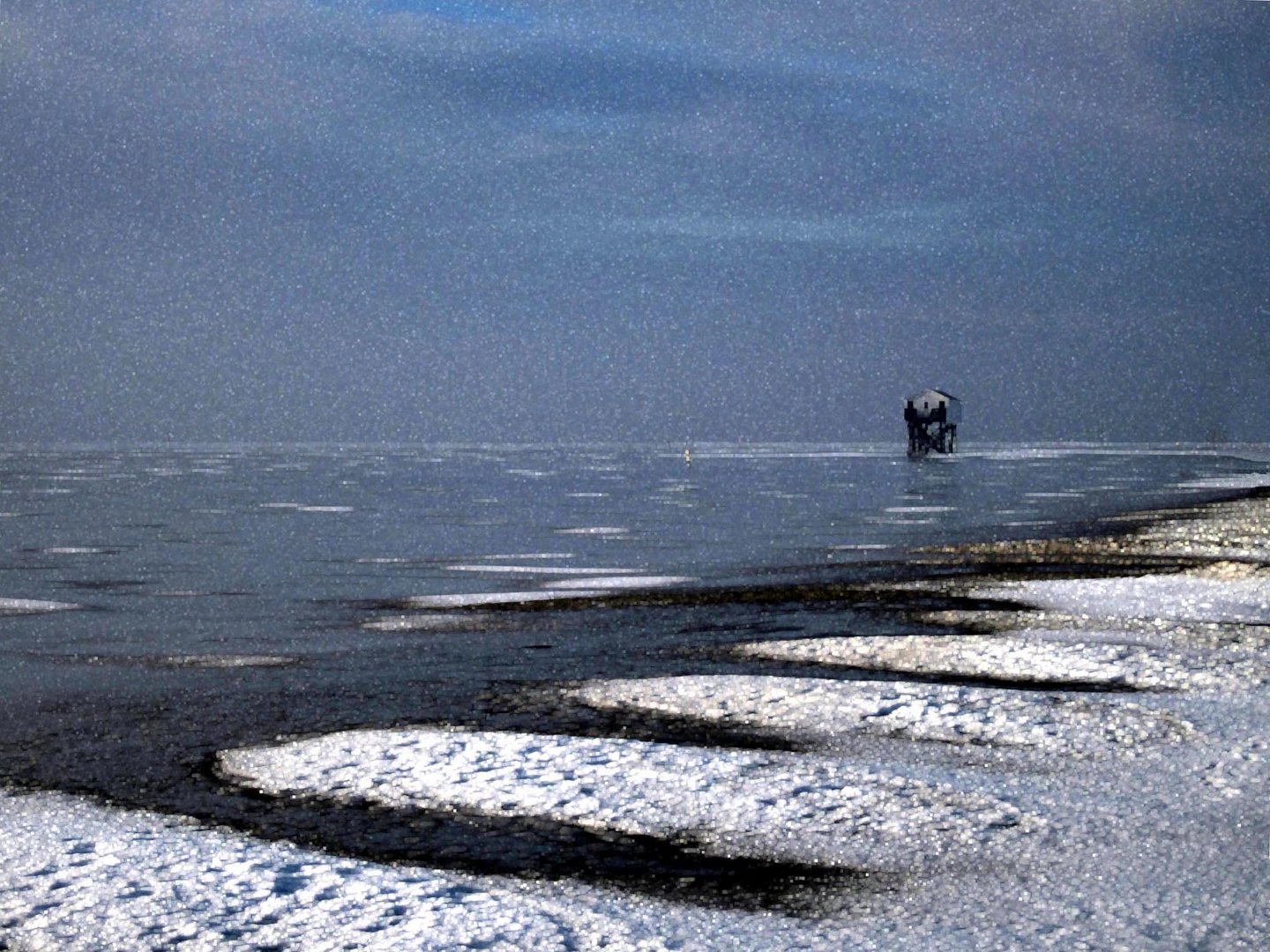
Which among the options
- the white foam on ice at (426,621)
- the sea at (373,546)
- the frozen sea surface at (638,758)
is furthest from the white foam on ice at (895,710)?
the white foam on ice at (426,621)

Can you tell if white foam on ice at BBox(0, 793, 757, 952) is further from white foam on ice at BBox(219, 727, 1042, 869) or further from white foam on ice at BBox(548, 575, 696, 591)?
white foam on ice at BBox(548, 575, 696, 591)

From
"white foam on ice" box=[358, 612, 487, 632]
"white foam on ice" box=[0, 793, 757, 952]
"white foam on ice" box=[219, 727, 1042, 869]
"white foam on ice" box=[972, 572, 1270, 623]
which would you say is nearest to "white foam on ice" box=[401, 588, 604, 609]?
"white foam on ice" box=[358, 612, 487, 632]

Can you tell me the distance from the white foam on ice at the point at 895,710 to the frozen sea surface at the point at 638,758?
1.3 inches

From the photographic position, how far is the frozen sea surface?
4145 mm

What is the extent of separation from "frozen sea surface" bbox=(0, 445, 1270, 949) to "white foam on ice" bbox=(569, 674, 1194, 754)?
0.10 ft

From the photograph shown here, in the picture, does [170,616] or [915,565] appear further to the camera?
[915,565]

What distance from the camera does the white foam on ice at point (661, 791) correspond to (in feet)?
16.1

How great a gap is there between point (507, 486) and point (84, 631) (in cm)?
3137

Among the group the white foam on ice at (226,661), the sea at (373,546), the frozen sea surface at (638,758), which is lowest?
the sea at (373,546)

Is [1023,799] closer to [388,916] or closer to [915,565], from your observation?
[388,916]

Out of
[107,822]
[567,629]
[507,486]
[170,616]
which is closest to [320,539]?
[170,616]

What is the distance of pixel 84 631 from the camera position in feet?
35.3

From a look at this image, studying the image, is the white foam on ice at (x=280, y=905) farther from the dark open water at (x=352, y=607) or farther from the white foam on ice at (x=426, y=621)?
the white foam on ice at (x=426, y=621)

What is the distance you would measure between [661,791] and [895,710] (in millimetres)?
1959
